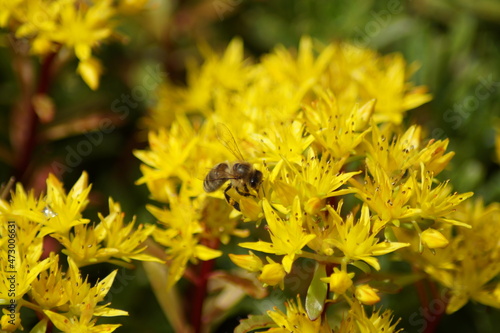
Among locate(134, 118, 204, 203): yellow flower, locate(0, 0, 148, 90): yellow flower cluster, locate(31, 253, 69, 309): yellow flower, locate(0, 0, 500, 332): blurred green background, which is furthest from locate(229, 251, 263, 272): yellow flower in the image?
locate(0, 0, 148, 90): yellow flower cluster

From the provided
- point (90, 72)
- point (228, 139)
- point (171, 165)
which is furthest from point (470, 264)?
point (90, 72)

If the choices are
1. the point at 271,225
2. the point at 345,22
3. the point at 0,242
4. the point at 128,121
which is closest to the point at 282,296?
the point at 271,225

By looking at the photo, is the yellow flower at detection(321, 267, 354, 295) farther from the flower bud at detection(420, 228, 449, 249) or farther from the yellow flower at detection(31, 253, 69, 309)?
the yellow flower at detection(31, 253, 69, 309)

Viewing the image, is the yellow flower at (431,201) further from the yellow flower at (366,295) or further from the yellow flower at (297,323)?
the yellow flower at (297,323)

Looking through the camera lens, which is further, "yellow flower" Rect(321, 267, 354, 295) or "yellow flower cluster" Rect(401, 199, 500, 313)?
"yellow flower cluster" Rect(401, 199, 500, 313)

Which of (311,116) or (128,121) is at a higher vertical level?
(311,116)

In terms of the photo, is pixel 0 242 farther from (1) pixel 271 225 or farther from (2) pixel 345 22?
(2) pixel 345 22
